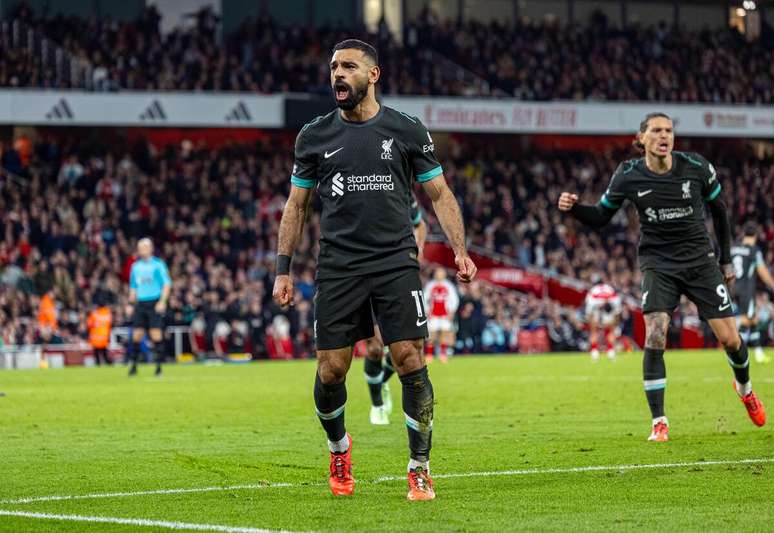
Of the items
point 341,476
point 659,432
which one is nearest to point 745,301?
point 659,432

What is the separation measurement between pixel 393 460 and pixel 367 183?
9.55ft

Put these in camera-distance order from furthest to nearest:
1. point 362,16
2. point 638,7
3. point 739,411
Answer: point 638,7 < point 362,16 < point 739,411

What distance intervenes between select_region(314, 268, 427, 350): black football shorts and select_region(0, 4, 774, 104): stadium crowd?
33.1 meters

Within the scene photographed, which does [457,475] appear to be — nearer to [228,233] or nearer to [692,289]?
[692,289]

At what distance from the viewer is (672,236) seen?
12156 millimetres

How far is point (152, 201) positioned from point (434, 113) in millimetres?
9484

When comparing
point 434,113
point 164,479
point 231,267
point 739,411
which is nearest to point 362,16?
point 434,113

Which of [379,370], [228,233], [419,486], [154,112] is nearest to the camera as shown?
[419,486]

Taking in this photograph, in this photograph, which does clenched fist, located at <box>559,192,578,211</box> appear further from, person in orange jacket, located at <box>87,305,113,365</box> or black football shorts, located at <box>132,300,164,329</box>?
person in orange jacket, located at <box>87,305,113,365</box>

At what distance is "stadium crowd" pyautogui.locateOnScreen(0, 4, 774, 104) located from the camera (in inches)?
1623

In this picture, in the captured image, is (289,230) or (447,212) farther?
(289,230)

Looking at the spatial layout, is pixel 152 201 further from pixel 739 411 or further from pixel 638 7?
pixel 739 411

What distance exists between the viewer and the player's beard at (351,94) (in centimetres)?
819

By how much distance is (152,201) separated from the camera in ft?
132
